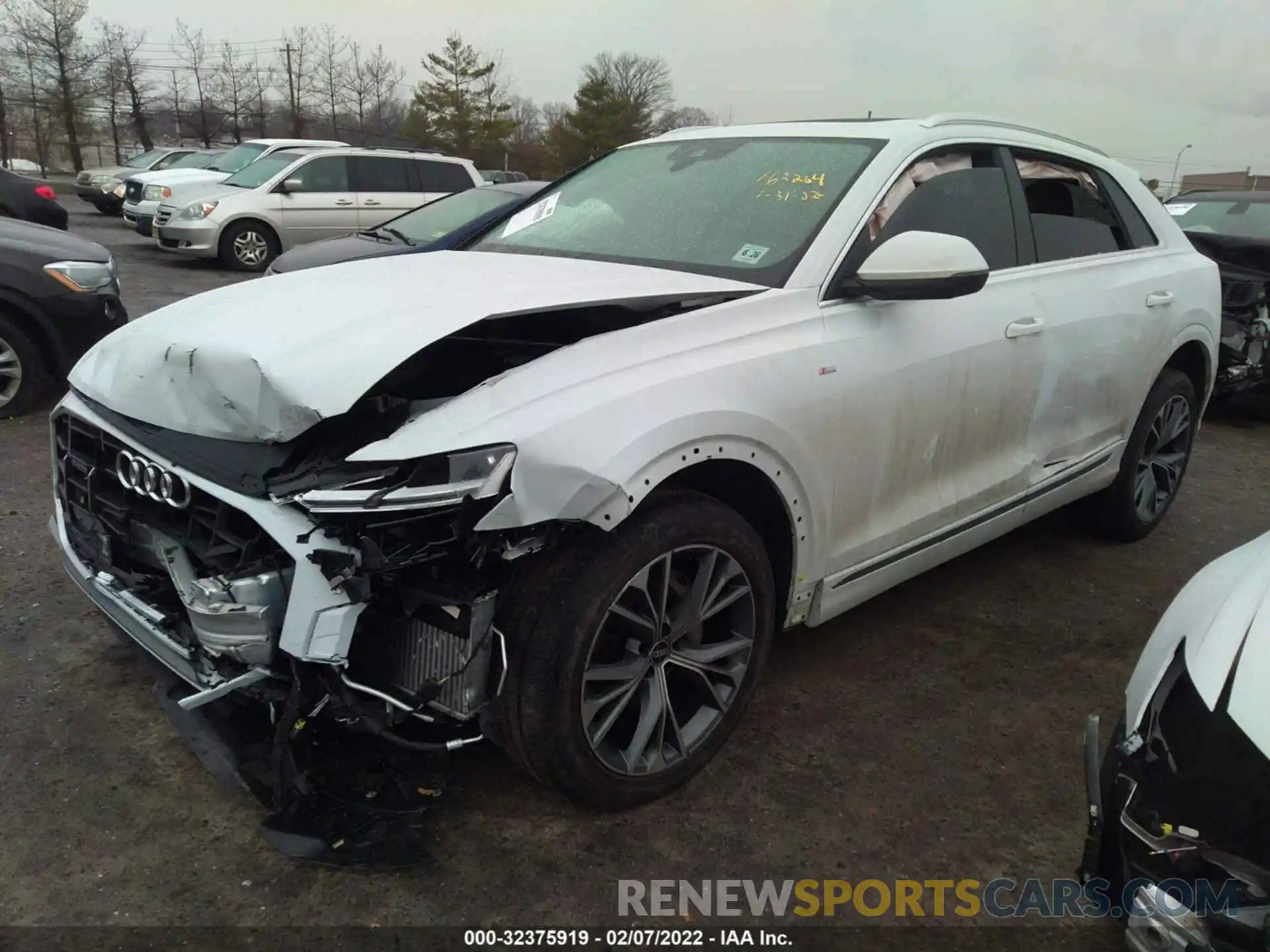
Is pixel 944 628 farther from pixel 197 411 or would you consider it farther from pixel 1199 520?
pixel 197 411

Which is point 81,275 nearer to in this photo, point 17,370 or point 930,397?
point 17,370

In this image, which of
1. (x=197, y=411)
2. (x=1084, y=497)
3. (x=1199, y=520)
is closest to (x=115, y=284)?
(x=197, y=411)

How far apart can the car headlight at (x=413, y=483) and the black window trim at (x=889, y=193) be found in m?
1.24

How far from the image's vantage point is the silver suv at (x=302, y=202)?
12930mm

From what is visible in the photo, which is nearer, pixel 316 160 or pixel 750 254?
pixel 750 254

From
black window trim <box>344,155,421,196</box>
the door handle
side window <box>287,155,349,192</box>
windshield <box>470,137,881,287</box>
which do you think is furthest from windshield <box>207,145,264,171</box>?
the door handle

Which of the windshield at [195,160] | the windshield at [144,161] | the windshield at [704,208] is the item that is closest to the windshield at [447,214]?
the windshield at [704,208]

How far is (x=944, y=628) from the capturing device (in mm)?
3668

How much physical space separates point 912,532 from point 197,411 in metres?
2.17

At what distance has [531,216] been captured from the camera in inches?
148

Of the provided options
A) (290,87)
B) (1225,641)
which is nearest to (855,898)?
(1225,641)

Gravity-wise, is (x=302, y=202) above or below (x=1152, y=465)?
above

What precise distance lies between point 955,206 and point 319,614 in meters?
2.53

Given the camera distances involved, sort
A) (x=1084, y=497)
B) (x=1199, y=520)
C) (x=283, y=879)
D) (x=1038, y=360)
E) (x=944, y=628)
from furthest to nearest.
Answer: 1. (x=1199, y=520)
2. (x=1084, y=497)
3. (x=944, y=628)
4. (x=1038, y=360)
5. (x=283, y=879)
